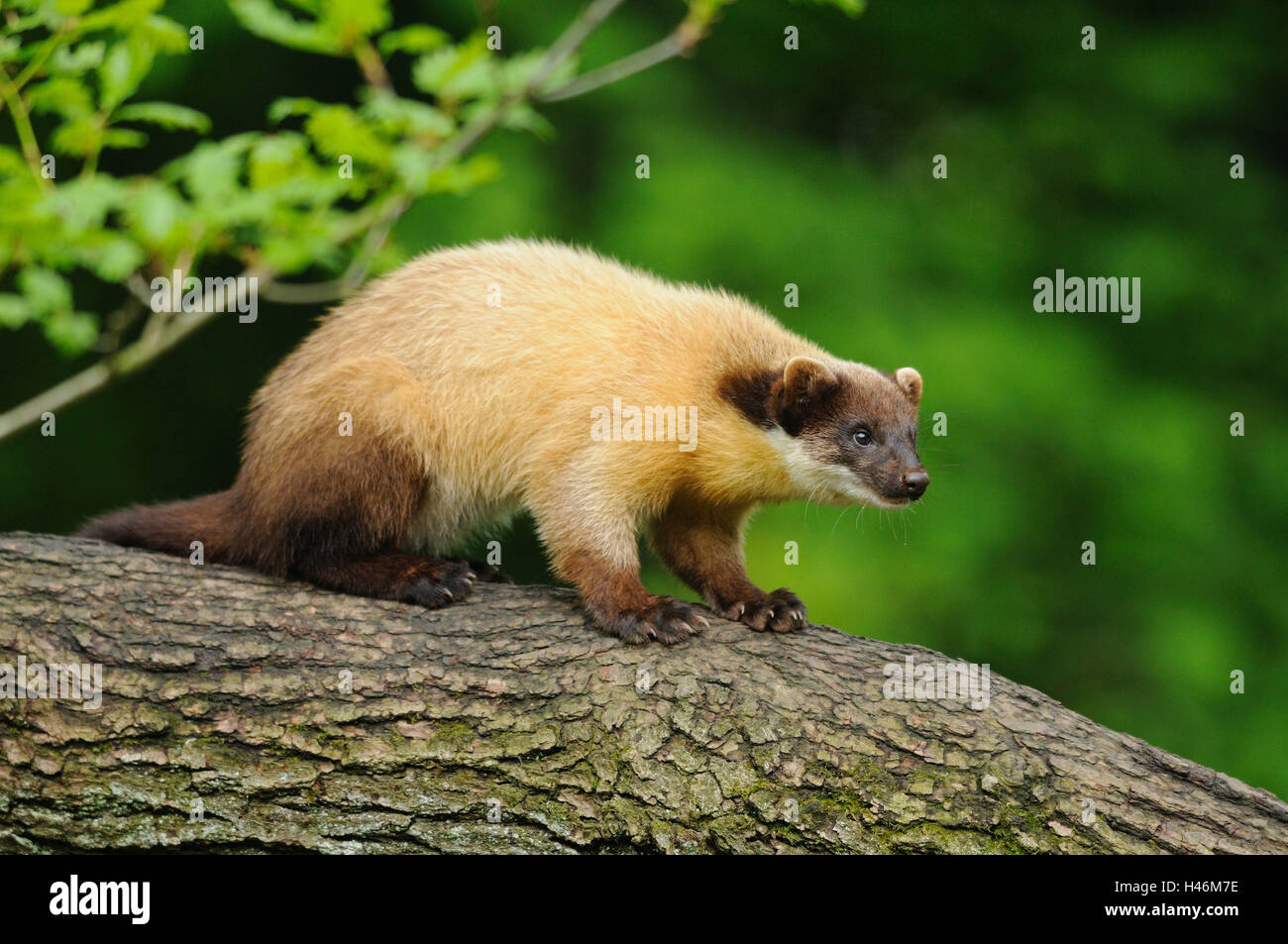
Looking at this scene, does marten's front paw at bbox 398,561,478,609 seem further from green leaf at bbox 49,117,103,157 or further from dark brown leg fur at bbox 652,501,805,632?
green leaf at bbox 49,117,103,157

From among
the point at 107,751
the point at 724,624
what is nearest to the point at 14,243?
the point at 107,751

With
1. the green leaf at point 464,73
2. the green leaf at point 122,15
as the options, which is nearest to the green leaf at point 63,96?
the green leaf at point 122,15

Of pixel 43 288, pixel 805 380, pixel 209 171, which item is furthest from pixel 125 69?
pixel 805 380

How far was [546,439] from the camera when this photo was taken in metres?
7.54

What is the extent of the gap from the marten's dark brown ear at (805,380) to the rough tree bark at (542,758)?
67.2 inches

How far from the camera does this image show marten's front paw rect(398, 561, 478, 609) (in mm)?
6977

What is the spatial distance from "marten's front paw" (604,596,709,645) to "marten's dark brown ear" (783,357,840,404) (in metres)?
1.51

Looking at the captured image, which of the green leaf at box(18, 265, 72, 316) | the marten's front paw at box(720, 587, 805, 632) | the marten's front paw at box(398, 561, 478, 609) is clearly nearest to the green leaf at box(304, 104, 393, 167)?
the green leaf at box(18, 265, 72, 316)

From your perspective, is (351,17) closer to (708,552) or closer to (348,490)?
(348,490)

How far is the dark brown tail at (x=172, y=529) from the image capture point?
755cm

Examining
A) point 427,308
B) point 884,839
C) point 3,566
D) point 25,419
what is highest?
point 427,308

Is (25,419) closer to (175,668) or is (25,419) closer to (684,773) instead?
(175,668)

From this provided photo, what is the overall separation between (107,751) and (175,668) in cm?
50

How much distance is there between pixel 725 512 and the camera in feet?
26.5
